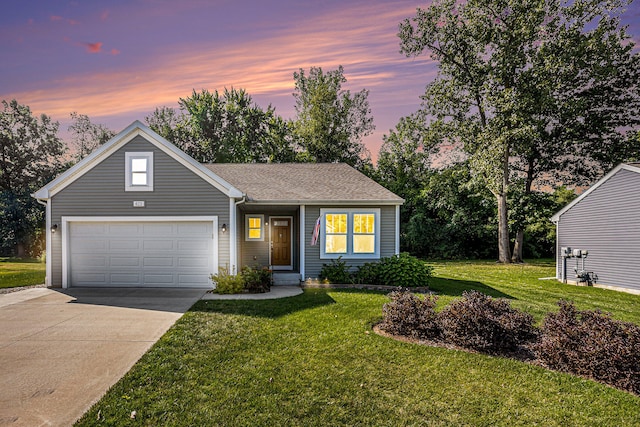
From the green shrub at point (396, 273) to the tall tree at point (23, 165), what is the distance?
28.8 metres

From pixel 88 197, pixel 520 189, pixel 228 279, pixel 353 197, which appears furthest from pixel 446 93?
pixel 88 197

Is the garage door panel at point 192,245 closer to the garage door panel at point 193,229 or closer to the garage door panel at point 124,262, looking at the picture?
the garage door panel at point 193,229

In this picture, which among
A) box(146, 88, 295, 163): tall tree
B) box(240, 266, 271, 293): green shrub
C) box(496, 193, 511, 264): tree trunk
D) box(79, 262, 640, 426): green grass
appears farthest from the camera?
box(146, 88, 295, 163): tall tree

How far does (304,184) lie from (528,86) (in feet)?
54.5

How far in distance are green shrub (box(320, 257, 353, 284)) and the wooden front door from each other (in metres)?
2.79

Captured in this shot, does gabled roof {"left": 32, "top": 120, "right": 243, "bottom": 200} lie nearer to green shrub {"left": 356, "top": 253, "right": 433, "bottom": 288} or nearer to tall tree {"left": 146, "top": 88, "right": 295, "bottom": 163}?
green shrub {"left": 356, "top": 253, "right": 433, "bottom": 288}

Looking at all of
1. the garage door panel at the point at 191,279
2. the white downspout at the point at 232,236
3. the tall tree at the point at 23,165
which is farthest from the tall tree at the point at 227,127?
the garage door panel at the point at 191,279

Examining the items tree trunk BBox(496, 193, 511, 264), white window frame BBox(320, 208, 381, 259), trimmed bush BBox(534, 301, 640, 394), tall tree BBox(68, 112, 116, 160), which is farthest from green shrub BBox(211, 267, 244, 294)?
tall tree BBox(68, 112, 116, 160)

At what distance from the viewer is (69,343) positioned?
19.0 feet

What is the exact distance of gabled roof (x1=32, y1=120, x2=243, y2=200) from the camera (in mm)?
10688

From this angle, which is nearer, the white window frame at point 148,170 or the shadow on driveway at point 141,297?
the shadow on driveway at point 141,297

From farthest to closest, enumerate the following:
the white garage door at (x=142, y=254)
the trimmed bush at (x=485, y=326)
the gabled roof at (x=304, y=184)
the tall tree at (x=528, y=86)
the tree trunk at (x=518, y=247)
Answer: the tree trunk at (x=518, y=247), the tall tree at (x=528, y=86), the gabled roof at (x=304, y=184), the white garage door at (x=142, y=254), the trimmed bush at (x=485, y=326)

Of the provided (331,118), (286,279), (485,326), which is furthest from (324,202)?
(331,118)

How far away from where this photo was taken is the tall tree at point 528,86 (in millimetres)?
20484
